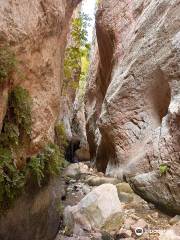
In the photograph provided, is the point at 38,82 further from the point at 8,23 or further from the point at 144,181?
the point at 144,181

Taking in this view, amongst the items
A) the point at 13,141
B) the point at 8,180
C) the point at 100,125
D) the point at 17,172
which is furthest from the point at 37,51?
the point at 100,125

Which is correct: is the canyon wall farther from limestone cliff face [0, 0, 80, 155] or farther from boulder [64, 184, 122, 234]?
boulder [64, 184, 122, 234]

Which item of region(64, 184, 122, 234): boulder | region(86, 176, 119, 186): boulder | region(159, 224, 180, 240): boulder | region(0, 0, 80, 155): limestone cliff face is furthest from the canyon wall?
region(86, 176, 119, 186): boulder

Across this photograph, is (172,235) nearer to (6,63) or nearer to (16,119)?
(16,119)

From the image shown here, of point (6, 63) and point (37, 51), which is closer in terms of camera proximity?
point (6, 63)

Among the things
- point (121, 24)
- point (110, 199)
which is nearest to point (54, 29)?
point (110, 199)

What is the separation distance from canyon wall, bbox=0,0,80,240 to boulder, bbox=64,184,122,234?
0.34 m

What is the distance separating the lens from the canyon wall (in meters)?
4.29

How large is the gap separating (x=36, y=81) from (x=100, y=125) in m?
5.82

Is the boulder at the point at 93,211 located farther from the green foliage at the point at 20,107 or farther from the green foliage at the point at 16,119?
the green foliage at the point at 20,107

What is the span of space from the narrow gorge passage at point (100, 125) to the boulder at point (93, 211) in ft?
0.06

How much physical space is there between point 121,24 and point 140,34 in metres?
3.16

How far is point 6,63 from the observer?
3971mm

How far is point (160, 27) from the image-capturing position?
9047 mm
